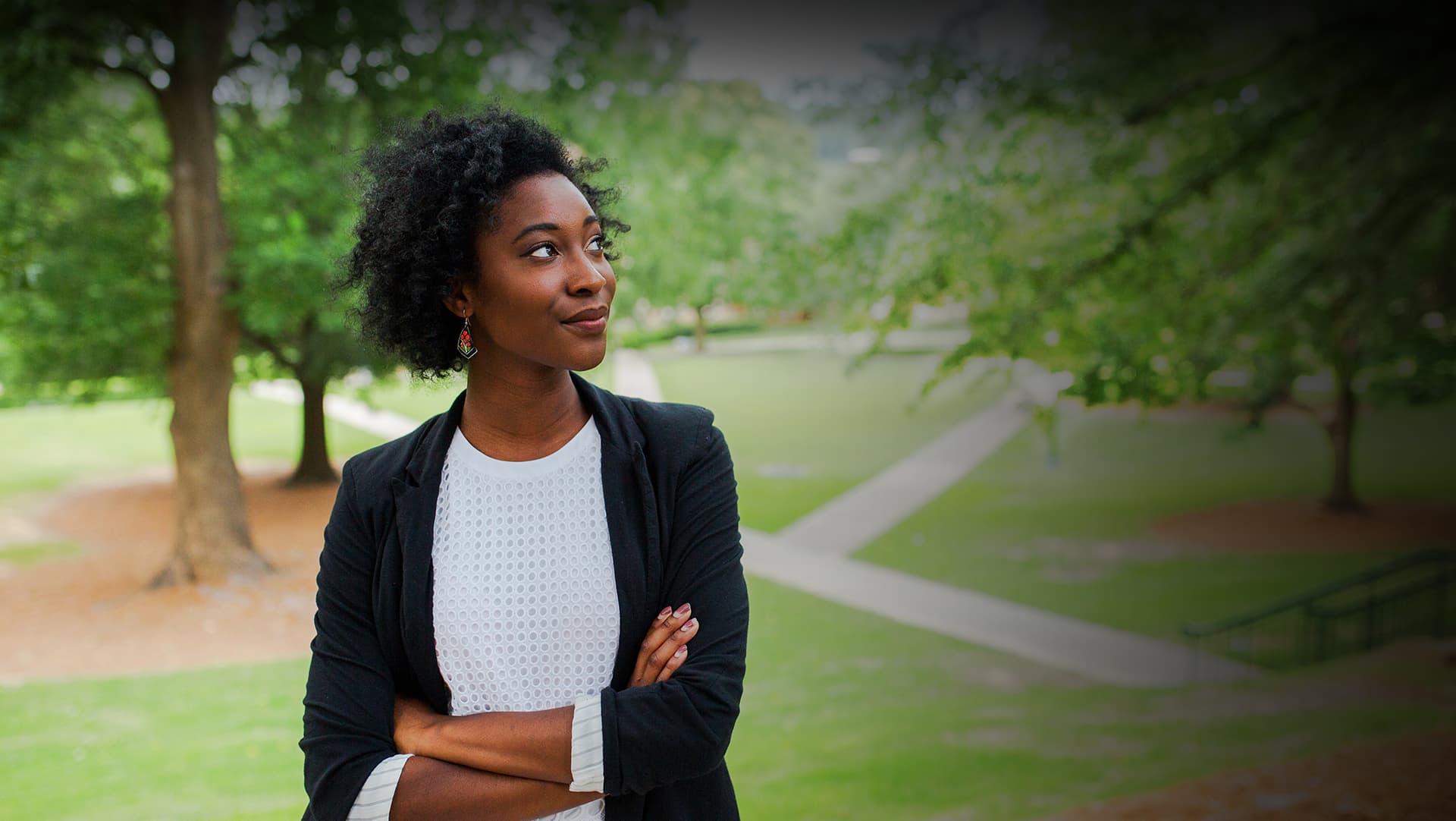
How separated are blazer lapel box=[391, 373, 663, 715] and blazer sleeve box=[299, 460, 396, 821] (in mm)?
49

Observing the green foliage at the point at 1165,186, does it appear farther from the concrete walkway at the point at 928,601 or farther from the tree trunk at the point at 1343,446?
the tree trunk at the point at 1343,446

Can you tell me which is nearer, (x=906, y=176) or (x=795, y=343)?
(x=906, y=176)

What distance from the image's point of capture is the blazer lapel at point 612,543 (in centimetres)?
137

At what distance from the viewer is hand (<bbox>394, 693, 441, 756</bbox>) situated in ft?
4.44

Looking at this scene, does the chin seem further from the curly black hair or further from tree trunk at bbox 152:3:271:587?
tree trunk at bbox 152:3:271:587

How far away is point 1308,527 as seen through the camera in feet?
54.1

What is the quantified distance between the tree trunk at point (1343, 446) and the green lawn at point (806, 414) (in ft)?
20.0

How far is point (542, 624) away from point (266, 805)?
5.27 m

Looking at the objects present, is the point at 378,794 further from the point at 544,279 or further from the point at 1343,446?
the point at 1343,446

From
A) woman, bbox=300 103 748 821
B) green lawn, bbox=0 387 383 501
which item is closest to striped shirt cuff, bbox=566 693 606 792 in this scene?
woman, bbox=300 103 748 821

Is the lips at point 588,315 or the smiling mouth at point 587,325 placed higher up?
the lips at point 588,315

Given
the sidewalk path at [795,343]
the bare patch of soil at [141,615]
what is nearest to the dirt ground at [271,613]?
the bare patch of soil at [141,615]

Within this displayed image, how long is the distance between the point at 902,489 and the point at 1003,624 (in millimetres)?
8865

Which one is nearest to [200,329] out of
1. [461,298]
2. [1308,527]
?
[461,298]
